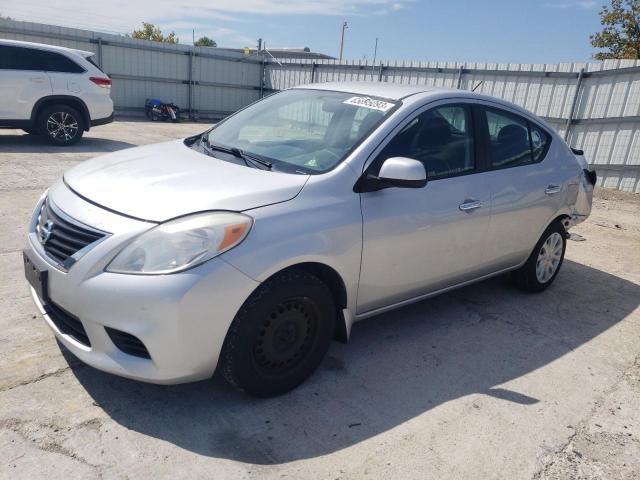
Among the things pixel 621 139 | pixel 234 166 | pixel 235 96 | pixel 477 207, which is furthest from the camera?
pixel 235 96

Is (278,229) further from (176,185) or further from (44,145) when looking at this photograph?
(44,145)

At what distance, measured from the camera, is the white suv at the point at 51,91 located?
30.8 ft

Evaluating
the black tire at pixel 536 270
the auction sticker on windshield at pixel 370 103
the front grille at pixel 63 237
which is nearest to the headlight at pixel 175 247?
the front grille at pixel 63 237

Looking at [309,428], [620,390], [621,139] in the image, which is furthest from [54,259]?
[621,139]

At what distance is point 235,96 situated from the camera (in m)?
19.6

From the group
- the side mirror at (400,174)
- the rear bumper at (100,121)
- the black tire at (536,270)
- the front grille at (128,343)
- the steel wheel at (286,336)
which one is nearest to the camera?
the front grille at (128,343)

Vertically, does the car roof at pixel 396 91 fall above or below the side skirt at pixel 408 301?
above

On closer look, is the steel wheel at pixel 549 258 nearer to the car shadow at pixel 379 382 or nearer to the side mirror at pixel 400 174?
the car shadow at pixel 379 382

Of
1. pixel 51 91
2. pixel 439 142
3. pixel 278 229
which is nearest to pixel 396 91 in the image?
pixel 439 142

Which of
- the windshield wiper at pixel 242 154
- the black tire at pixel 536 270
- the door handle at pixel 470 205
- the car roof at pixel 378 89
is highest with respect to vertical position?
the car roof at pixel 378 89

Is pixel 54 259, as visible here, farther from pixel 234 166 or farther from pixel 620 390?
pixel 620 390

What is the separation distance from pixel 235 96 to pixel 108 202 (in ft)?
58.0

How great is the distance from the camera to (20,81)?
30.9 ft

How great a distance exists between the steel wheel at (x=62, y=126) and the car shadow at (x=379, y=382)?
8.08 meters
